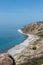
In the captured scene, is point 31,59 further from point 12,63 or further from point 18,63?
point 12,63

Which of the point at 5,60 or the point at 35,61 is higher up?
the point at 35,61

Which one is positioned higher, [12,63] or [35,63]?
[35,63]

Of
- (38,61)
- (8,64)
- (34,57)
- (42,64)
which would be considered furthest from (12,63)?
(34,57)

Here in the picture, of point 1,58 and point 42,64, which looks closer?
point 1,58

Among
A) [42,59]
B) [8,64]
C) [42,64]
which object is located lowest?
[8,64]

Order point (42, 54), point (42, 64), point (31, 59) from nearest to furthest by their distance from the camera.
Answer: point (42, 64), point (31, 59), point (42, 54)

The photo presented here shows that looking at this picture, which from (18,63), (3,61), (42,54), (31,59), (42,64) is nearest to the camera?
(3,61)

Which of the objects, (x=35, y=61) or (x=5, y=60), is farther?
(x=35, y=61)

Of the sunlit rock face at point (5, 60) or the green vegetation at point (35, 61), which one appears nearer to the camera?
the sunlit rock face at point (5, 60)

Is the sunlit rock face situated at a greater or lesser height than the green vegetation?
lesser

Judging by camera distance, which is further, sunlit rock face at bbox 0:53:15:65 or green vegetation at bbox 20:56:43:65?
green vegetation at bbox 20:56:43:65

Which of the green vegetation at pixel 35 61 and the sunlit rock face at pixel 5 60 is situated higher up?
the green vegetation at pixel 35 61
